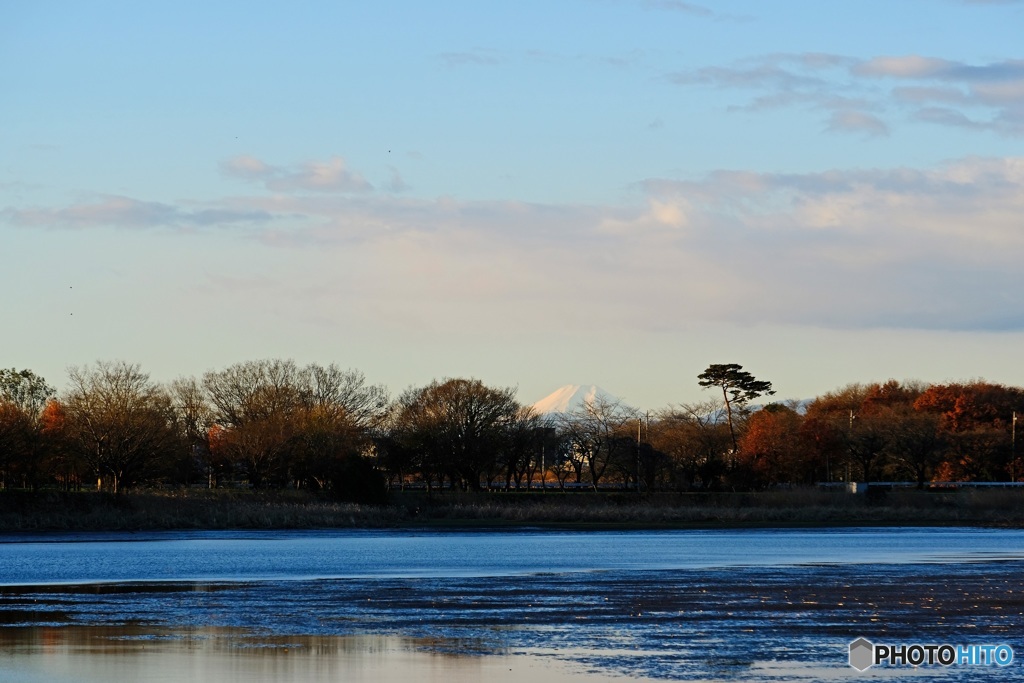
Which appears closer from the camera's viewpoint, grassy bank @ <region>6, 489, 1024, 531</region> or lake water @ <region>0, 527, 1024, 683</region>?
lake water @ <region>0, 527, 1024, 683</region>

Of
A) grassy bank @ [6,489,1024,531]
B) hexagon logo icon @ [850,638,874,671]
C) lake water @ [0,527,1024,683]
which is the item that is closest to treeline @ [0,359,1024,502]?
grassy bank @ [6,489,1024,531]

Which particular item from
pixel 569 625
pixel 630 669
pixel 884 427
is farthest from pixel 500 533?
pixel 884 427

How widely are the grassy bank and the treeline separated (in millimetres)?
4853

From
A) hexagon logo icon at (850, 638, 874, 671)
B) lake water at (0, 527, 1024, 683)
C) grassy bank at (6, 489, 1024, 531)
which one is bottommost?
hexagon logo icon at (850, 638, 874, 671)

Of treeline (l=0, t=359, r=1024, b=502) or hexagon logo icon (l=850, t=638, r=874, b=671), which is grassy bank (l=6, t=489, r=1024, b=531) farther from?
hexagon logo icon (l=850, t=638, r=874, b=671)

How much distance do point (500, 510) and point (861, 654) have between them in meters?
50.1

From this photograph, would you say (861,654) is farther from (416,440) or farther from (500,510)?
(416,440)

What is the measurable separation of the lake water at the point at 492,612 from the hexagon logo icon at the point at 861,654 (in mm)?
170

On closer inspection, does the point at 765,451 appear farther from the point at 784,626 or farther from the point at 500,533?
the point at 784,626

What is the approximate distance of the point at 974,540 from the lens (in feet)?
174

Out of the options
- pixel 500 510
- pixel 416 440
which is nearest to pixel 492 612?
pixel 500 510

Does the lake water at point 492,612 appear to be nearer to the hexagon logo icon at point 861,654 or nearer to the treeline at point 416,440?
the hexagon logo icon at point 861,654

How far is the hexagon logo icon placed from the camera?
17856 millimetres

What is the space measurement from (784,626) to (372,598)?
8.65 meters
